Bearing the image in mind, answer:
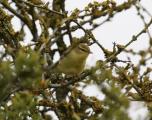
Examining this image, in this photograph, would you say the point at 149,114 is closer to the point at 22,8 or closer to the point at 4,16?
the point at 22,8

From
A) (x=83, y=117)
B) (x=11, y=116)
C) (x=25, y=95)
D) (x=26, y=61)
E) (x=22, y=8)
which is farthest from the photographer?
(x=83, y=117)

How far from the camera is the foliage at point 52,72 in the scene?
1740 millimetres

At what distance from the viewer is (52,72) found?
1.83m

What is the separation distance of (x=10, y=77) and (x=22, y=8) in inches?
54.9

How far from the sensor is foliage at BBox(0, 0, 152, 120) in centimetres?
174

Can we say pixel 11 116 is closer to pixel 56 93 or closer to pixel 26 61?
pixel 26 61

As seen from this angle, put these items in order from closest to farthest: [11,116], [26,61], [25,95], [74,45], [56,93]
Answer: [26,61] < [74,45] < [25,95] < [11,116] < [56,93]

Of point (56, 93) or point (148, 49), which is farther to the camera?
point (56, 93)

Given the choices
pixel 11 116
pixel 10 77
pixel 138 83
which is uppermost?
pixel 138 83

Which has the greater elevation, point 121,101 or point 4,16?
point 4,16

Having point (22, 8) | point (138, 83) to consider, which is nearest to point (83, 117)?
point (138, 83)

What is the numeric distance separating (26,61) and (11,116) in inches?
38.7

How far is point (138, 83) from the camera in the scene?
396 centimetres

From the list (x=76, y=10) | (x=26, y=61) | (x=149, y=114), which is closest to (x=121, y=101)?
(x=149, y=114)
